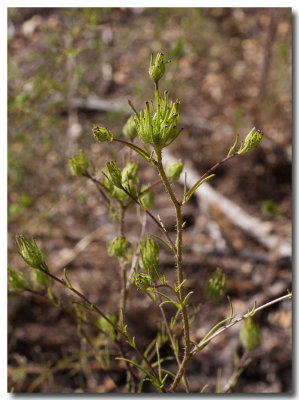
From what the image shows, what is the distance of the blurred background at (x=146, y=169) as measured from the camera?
126 cm

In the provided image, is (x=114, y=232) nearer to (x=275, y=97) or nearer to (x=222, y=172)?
(x=222, y=172)

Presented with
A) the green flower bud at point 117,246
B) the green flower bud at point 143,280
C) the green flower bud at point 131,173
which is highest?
the green flower bud at point 131,173

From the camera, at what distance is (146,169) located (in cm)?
175

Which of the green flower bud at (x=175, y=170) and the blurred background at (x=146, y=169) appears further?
the blurred background at (x=146, y=169)

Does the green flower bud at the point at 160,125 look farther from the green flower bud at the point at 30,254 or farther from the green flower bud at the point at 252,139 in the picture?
the green flower bud at the point at 30,254

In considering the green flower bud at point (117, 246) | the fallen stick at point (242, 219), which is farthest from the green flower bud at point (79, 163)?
the fallen stick at point (242, 219)

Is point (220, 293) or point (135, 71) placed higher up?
point (135, 71)

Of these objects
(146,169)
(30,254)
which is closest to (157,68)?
(30,254)

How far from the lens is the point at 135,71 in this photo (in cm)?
198

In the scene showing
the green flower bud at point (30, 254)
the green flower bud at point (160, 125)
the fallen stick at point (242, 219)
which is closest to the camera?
the green flower bud at point (160, 125)

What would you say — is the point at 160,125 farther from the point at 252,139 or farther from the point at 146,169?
the point at 146,169
